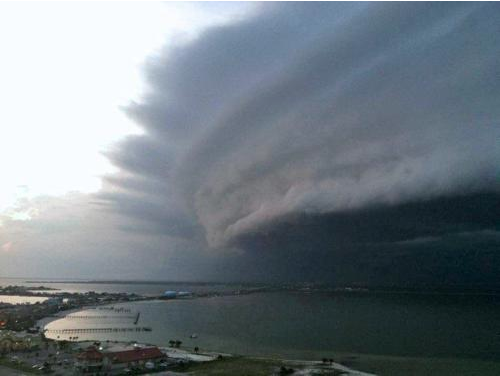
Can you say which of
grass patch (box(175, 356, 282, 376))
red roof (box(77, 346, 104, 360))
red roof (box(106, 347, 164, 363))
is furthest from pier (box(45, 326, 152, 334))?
red roof (box(77, 346, 104, 360))

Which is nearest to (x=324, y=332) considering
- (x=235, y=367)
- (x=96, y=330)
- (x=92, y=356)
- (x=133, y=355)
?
(x=235, y=367)

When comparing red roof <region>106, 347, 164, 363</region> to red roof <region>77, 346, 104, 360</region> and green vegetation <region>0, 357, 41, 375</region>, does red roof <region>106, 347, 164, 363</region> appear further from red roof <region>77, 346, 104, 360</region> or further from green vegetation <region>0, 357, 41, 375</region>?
green vegetation <region>0, 357, 41, 375</region>

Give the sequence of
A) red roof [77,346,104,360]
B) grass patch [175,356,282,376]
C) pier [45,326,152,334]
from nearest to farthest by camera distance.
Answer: grass patch [175,356,282,376]
red roof [77,346,104,360]
pier [45,326,152,334]

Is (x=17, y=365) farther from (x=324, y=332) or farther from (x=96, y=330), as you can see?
(x=324, y=332)

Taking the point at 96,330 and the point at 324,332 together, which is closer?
the point at 324,332

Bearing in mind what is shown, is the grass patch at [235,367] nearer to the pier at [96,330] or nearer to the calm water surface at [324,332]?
the calm water surface at [324,332]

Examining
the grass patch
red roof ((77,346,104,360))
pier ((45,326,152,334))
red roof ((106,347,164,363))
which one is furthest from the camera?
pier ((45,326,152,334))

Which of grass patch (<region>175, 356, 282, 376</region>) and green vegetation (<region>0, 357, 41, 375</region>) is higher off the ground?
grass patch (<region>175, 356, 282, 376</region>)

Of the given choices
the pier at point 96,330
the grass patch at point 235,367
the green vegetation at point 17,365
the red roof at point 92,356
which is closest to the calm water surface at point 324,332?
the pier at point 96,330

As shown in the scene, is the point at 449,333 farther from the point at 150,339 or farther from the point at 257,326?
the point at 150,339
